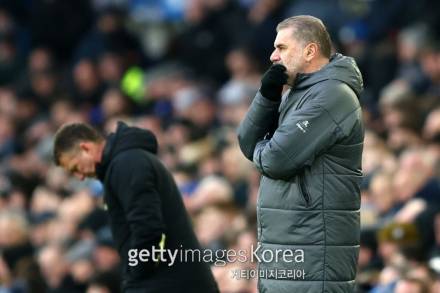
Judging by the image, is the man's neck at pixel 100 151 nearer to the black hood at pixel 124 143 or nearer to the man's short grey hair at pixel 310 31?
the black hood at pixel 124 143

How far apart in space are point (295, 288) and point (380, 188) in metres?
4.16

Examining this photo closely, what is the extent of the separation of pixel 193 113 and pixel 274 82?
7868 mm

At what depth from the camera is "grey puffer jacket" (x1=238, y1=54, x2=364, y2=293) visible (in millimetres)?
5977

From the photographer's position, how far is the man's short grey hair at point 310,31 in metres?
6.14

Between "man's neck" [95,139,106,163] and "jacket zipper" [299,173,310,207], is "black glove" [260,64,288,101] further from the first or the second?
"man's neck" [95,139,106,163]

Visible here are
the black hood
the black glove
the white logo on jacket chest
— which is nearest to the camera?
the white logo on jacket chest

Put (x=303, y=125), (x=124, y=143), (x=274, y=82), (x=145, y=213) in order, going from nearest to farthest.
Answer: (x=303, y=125) → (x=274, y=82) → (x=145, y=213) → (x=124, y=143)

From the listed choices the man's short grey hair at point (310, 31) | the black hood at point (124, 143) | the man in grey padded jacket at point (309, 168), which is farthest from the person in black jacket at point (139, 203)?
the man's short grey hair at point (310, 31)

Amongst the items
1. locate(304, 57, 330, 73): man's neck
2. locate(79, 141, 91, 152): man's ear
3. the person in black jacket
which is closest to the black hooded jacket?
the person in black jacket

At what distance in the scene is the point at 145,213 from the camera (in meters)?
6.93

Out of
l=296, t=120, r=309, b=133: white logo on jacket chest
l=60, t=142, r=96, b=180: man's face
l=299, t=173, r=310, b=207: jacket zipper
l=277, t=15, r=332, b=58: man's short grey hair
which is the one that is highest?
l=277, t=15, r=332, b=58: man's short grey hair

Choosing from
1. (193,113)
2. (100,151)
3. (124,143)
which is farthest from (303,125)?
(193,113)

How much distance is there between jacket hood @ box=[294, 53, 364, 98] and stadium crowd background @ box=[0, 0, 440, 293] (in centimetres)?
222

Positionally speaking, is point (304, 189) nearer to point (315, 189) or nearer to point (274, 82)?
point (315, 189)
